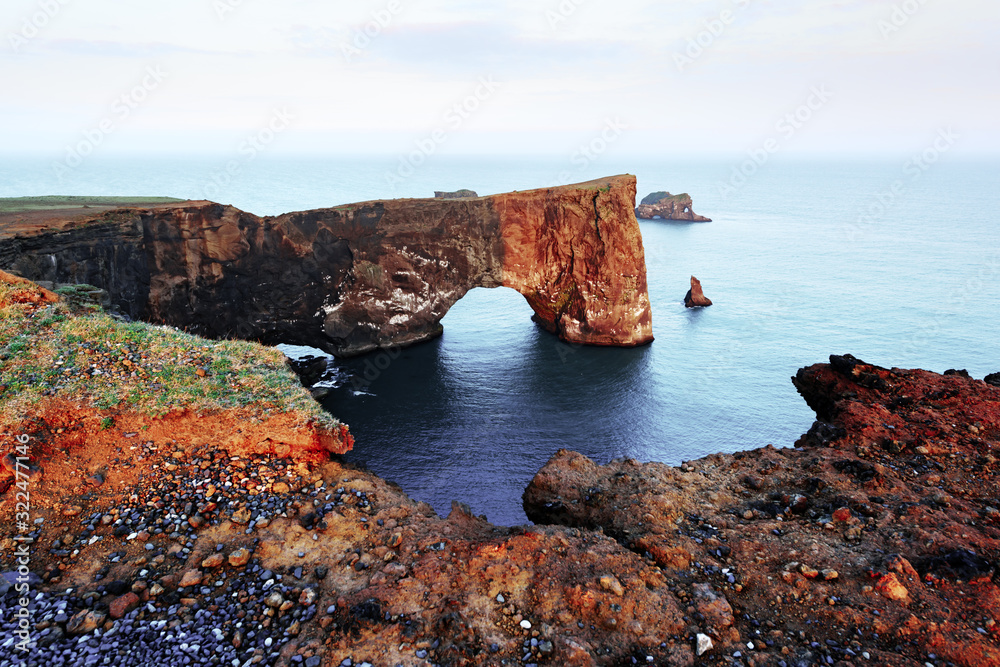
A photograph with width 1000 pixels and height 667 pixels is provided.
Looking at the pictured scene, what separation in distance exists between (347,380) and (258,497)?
2710 cm

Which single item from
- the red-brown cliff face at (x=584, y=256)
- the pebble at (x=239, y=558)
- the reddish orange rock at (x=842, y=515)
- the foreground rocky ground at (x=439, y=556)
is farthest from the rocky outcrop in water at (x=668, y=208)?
the pebble at (x=239, y=558)

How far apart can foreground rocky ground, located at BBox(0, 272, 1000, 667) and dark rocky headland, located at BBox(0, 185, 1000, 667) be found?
0.05 m

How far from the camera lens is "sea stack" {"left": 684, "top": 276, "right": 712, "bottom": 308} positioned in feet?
193

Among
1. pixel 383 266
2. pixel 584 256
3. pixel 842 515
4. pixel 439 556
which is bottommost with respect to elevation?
pixel 439 556

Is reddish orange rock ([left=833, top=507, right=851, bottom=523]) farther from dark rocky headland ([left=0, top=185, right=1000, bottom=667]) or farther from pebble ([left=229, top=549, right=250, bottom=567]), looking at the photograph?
pebble ([left=229, top=549, right=250, bottom=567])

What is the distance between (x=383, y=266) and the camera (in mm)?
46344

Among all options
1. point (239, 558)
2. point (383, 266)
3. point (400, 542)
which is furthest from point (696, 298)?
point (239, 558)

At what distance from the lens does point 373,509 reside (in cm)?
1495

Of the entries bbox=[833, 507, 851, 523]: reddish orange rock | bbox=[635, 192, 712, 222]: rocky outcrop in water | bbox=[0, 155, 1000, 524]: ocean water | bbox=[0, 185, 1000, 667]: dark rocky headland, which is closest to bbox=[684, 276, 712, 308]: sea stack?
bbox=[0, 155, 1000, 524]: ocean water

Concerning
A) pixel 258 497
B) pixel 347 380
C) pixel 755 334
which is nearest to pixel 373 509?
pixel 258 497

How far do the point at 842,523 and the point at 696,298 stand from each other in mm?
46557

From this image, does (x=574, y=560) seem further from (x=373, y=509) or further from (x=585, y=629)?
(x=373, y=509)

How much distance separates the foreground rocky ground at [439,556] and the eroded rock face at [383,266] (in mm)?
25255

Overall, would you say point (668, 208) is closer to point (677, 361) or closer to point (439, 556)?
point (677, 361)
